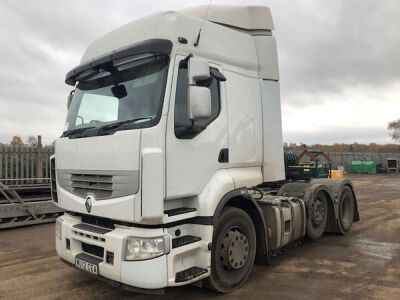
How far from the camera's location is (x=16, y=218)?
967 cm

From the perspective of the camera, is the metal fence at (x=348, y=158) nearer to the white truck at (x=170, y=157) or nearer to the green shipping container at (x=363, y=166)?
the green shipping container at (x=363, y=166)

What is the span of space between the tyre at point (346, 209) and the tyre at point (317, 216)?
66 cm

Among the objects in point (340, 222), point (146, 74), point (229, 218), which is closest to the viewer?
point (146, 74)

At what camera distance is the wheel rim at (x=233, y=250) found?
16.0ft

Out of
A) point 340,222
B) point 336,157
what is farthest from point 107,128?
point 336,157

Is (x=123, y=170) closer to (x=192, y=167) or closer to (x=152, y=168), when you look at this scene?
(x=152, y=168)

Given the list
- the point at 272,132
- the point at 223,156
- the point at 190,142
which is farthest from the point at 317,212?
the point at 190,142

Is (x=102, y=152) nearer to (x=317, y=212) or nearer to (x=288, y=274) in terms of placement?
(x=288, y=274)

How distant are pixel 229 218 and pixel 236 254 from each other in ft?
1.58

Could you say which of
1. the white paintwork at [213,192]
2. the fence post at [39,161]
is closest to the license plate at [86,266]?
the white paintwork at [213,192]

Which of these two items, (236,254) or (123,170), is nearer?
(123,170)

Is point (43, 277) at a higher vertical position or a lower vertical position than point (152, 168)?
lower

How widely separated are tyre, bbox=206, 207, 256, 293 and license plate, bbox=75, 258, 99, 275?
1.32 m

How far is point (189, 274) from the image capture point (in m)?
4.29
